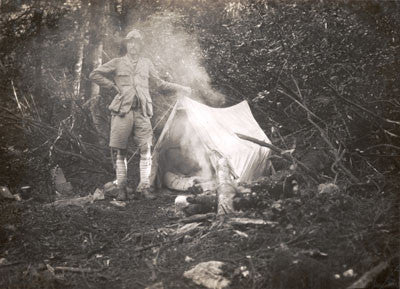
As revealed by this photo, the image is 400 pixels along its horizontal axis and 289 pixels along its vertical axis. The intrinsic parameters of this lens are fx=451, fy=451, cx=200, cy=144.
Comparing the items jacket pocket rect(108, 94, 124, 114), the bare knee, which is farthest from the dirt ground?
jacket pocket rect(108, 94, 124, 114)

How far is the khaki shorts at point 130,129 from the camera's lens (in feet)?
22.0

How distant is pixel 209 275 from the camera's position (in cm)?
411

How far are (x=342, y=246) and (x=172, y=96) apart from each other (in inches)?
152

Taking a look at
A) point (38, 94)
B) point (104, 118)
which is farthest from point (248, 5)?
point (38, 94)

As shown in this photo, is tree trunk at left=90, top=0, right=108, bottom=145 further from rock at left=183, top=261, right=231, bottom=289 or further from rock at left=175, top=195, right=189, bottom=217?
rock at left=183, top=261, right=231, bottom=289

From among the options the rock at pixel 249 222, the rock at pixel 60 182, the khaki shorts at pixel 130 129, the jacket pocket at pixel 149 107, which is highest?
the jacket pocket at pixel 149 107

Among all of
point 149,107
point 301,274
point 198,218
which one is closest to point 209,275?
point 301,274

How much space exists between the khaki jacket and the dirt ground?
1.80 meters

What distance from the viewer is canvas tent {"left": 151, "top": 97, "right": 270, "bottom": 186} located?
6.22 metres

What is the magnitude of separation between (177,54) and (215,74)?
75 cm

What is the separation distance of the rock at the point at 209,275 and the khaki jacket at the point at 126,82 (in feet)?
10.2

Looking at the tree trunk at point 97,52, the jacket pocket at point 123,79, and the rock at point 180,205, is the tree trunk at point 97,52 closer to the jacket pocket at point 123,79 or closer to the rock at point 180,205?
the jacket pocket at point 123,79

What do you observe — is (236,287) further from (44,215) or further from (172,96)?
(172,96)

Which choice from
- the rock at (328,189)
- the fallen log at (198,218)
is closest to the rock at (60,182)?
the fallen log at (198,218)
